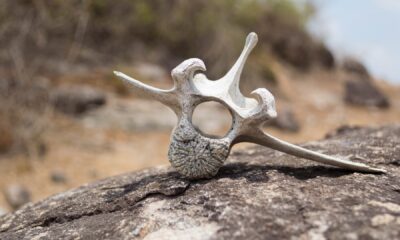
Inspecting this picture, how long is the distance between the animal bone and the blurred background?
13.2 ft

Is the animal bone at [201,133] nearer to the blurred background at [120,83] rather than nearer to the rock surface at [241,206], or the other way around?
the rock surface at [241,206]

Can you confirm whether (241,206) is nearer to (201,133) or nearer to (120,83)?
(201,133)

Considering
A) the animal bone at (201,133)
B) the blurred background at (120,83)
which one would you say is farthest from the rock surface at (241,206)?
the blurred background at (120,83)

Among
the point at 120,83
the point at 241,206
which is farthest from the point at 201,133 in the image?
the point at 120,83

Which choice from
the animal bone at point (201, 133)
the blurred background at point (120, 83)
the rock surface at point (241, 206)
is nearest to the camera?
the rock surface at point (241, 206)

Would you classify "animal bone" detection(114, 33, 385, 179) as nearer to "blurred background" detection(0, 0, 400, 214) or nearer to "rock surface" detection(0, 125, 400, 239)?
"rock surface" detection(0, 125, 400, 239)

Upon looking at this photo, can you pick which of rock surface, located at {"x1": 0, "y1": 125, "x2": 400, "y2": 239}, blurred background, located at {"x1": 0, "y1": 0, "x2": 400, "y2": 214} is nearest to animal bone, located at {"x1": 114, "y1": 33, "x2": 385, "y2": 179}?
rock surface, located at {"x1": 0, "y1": 125, "x2": 400, "y2": 239}

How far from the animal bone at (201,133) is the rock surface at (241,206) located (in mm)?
58

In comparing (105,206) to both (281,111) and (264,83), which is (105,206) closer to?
(281,111)

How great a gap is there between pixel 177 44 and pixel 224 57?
3.37ft

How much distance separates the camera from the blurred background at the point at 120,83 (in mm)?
6488

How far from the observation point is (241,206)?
1523mm

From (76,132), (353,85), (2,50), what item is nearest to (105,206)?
(76,132)

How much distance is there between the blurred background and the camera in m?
6.49
